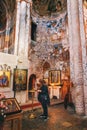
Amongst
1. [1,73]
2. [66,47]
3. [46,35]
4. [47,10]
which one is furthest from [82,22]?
[47,10]

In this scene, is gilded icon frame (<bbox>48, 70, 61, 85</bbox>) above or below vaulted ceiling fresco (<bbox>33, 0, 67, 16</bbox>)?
below

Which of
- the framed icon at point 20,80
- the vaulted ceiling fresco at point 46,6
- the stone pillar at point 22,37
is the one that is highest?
the vaulted ceiling fresco at point 46,6

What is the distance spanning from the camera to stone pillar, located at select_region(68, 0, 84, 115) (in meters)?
6.82

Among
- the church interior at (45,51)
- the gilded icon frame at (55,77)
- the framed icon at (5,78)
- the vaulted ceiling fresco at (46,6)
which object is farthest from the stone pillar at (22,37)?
the vaulted ceiling fresco at (46,6)

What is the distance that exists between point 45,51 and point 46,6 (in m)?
5.65

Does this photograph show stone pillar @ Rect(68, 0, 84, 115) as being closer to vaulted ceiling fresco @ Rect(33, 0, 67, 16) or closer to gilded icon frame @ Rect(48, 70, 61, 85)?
gilded icon frame @ Rect(48, 70, 61, 85)

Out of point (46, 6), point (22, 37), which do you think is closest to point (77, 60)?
point (22, 37)

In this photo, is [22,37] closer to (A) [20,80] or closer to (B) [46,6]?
(A) [20,80]

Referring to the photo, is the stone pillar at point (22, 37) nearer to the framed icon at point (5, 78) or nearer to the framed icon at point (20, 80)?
the framed icon at point (20, 80)

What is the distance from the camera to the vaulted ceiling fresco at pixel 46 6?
47.7 ft

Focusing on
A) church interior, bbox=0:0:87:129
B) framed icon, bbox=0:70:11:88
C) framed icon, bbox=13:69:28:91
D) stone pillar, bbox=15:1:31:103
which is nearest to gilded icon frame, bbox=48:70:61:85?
church interior, bbox=0:0:87:129

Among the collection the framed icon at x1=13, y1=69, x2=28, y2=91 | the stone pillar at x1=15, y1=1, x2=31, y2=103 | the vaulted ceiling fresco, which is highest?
the vaulted ceiling fresco

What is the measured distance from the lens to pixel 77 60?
7195 mm

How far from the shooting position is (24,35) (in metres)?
11.5
